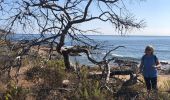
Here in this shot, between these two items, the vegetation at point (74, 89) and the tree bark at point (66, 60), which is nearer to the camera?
the vegetation at point (74, 89)

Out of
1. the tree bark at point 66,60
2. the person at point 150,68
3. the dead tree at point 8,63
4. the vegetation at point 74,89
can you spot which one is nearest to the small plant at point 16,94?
the vegetation at point 74,89

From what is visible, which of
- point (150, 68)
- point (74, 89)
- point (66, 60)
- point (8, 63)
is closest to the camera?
point (74, 89)

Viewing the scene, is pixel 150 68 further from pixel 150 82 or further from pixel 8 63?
pixel 8 63

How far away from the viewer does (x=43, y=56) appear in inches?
675

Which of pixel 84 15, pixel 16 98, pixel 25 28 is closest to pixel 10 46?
pixel 25 28

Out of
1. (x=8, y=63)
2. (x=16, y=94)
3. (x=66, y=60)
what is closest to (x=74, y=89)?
(x=16, y=94)

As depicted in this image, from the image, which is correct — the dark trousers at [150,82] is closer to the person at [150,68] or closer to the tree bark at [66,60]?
the person at [150,68]

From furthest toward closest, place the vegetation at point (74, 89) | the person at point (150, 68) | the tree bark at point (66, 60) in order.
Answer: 1. the tree bark at point (66, 60)
2. the person at point (150, 68)
3. the vegetation at point (74, 89)

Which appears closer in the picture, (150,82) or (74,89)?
(74,89)

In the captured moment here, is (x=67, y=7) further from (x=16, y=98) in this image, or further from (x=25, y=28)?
(x=16, y=98)

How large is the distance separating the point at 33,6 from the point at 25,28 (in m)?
1.04

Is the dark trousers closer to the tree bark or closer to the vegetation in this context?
the vegetation

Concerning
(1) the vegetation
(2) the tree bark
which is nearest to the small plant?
(1) the vegetation

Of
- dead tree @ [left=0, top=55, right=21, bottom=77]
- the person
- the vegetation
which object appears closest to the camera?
the vegetation
